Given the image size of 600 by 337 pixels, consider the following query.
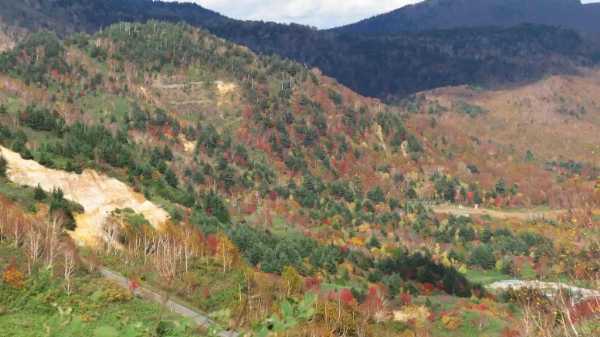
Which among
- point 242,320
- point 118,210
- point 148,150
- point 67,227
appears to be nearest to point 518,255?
point 148,150

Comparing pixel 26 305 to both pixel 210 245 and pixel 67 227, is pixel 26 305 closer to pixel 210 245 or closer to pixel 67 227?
pixel 67 227

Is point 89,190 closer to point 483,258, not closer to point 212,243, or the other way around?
point 212,243

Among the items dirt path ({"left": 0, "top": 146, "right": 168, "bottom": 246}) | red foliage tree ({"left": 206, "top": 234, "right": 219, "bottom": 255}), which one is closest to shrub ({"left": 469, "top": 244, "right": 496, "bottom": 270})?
red foliage tree ({"left": 206, "top": 234, "right": 219, "bottom": 255})

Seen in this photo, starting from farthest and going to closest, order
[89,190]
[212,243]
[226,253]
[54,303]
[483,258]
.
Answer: [483,258], [89,190], [212,243], [226,253], [54,303]

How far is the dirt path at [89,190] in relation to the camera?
100938mm

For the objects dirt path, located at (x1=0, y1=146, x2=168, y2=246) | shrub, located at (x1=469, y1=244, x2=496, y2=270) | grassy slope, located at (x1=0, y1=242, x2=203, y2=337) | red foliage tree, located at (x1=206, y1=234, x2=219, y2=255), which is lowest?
shrub, located at (x1=469, y1=244, x2=496, y2=270)

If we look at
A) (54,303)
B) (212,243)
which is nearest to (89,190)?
(212,243)

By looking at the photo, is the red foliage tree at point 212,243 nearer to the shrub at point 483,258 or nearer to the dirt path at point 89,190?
the dirt path at point 89,190

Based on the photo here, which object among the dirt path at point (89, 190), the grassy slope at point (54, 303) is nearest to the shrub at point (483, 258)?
the dirt path at point (89, 190)

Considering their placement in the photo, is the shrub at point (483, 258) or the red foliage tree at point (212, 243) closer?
the red foliage tree at point (212, 243)

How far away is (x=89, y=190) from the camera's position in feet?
354

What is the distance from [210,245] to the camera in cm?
10325

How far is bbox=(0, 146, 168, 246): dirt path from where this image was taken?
101 m

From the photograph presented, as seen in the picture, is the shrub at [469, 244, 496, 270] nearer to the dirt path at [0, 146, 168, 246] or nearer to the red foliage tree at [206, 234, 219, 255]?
the red foliage tree at [206, 234, 219, 255]
